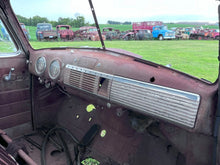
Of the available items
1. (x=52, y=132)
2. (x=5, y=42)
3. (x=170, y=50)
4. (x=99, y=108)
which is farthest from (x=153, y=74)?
(x=170, y=50)

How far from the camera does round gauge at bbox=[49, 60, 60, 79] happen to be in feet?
7.32

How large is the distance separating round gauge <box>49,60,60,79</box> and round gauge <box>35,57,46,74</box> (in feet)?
0.52

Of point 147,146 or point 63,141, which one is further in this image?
point 63,141

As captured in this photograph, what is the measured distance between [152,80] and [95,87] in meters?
0.58

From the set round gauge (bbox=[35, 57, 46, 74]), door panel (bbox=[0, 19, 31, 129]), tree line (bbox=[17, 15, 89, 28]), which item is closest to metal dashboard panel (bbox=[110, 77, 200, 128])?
tree line (bbox=[17, 15, 89, 28])

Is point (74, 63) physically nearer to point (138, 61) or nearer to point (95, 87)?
point (95, 87)

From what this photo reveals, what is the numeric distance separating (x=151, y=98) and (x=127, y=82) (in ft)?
0.81

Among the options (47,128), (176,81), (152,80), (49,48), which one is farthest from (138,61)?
(47,128)

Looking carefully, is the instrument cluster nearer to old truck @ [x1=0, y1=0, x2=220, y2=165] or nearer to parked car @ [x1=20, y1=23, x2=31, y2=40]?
old truck @ [x1=0, y1=0, x2=220, y2=165]

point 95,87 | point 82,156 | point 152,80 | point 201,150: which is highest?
point 152,80

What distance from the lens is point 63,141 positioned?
2672mm

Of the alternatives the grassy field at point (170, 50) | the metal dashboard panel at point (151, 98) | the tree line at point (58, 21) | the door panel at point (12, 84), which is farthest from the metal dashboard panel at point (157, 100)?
the door panel at point (12, 84)

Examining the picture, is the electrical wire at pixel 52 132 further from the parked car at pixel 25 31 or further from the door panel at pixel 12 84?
the parked car at pixel 25 31

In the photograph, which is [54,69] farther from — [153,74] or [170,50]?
[170,50]
